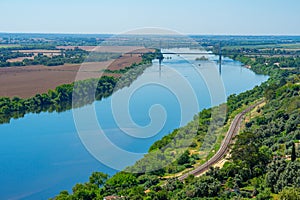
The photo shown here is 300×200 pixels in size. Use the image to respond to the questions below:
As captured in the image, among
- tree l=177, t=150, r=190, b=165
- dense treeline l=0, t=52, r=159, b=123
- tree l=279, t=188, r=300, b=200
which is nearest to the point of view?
tree l=279, t=188, r=300, b=200

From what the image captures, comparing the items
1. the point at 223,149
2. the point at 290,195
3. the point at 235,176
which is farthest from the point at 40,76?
the point at 290,195

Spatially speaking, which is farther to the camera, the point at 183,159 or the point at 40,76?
the point at 40,76

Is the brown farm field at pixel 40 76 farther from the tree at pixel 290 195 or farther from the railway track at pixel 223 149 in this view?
the tree at pixel 290 195

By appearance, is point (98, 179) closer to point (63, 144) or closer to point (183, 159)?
point (183, 159)

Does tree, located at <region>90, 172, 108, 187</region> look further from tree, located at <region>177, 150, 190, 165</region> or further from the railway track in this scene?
tree, located at <region>177, 150, 190, 165</region>

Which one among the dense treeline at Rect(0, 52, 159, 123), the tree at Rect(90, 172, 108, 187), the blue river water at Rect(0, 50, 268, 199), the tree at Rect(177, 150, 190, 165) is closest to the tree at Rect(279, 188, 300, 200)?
the tree at Rect(177, 150, 190, 165)

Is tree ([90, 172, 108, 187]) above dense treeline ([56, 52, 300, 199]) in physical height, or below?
below

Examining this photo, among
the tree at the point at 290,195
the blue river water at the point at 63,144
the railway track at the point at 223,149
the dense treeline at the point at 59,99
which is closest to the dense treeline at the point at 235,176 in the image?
the tree at the point at 290,195

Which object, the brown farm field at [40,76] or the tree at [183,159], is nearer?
the tree at [183,159]
